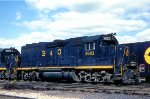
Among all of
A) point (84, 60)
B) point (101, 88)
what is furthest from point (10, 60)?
point (101, 88)

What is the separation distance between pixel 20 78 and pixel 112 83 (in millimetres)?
12650

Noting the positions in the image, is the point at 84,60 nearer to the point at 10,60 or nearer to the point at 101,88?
the point at 101,88

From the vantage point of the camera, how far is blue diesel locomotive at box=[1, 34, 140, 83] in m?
23.4

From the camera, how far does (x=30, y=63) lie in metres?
31.9

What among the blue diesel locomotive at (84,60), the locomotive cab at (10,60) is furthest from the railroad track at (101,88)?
the locomotive cab at (10,60)

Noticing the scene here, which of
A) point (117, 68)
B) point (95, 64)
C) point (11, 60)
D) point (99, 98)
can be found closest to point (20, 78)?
point (11, 60)

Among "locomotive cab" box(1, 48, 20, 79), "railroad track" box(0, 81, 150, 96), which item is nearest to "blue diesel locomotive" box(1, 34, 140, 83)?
"railroad track" box(0, 81, 150, 96)

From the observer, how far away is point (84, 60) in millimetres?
25812

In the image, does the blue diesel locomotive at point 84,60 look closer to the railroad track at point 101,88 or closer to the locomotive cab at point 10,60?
the railroad track at point 101,88

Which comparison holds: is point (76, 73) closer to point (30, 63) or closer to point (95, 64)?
point (95, 64)

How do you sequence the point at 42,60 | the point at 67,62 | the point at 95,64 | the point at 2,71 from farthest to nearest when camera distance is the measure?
the point at 2,71 < the point at 42,60 < the point at 67,62 < the point at 95,64

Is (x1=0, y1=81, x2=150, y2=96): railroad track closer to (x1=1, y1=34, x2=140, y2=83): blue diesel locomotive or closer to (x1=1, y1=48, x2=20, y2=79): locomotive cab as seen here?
(x1=1, y1=34, x2=140, y2=83): blue diesel locomotive

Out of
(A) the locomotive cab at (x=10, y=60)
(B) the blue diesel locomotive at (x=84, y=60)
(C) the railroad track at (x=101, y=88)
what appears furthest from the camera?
(A) the locomotive cab at (x=10, y=60)

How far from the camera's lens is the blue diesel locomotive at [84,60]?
23438 mm
